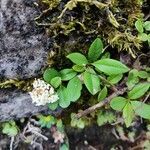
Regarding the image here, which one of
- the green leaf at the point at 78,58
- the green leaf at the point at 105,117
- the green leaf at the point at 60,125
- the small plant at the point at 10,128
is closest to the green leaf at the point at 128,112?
the green leaf at the point at 78,58

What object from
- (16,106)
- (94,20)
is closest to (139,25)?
(94,20)

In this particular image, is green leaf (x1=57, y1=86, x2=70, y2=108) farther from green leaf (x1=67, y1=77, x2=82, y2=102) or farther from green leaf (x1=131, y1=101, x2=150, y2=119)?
green leaf (x1=131, y1=101, x2=150, y2=119)

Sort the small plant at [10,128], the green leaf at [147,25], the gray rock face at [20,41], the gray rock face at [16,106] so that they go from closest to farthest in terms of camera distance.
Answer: the gray rock face at [20,41]
the green leaf at [147,25]
the gray rock face at [16,106]
the small plant at [10,128]

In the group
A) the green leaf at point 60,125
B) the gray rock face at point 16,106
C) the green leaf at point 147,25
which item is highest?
the green leaf at point 147,25

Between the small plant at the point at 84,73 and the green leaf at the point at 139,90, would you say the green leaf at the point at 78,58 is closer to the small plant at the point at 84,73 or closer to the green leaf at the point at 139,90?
the small plant at the point at 84,73

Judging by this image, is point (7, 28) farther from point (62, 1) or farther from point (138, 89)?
point (138, 89)

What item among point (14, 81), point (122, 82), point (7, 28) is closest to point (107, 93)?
point (122, 82)

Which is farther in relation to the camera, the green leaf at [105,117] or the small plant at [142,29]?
the green leaf at [105,117]
